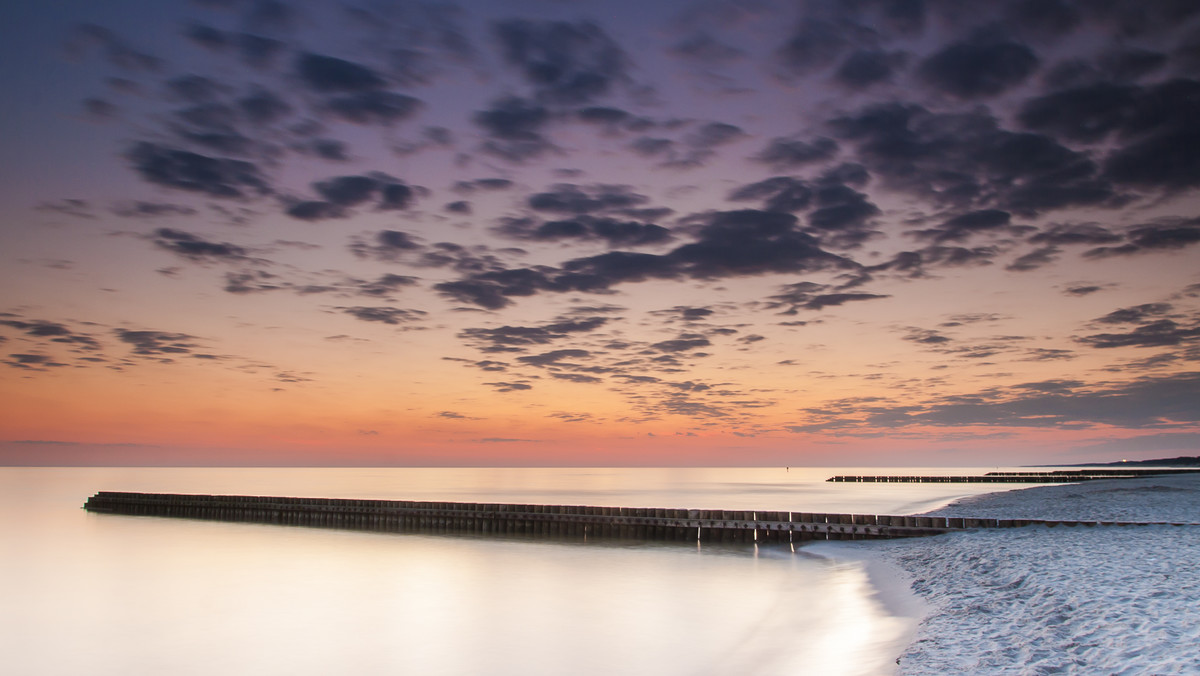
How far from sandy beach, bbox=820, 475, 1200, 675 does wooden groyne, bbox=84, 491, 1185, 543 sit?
15.8 ft

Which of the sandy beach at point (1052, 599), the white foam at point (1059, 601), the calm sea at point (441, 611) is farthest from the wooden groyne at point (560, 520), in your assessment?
the white foam at point (1059, 601)

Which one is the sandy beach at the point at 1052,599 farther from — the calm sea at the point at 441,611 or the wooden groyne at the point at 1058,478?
the wooden groyne at the point at 1058,478

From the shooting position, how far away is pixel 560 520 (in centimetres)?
4506

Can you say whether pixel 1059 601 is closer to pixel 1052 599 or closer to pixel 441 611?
pixel 1052 599

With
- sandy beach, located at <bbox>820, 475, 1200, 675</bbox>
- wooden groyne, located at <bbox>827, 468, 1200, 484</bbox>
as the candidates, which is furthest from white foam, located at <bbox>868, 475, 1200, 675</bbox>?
wooden groyne, located at <bbox>827, 468, 1200, 484</bbox>

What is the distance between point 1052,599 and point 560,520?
3180cm

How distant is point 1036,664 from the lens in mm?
12367

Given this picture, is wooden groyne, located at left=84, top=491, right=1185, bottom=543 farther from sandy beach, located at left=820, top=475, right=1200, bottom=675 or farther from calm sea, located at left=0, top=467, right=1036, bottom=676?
Answer: sandy beach, located at left=820, top=475, right=1200, bottom=675

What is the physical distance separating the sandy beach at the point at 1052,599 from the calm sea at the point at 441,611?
143 centimetres

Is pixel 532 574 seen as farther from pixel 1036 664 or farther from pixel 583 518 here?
pixel 1036 664

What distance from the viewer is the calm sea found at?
61.7 feet

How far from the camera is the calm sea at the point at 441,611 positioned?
18812mm

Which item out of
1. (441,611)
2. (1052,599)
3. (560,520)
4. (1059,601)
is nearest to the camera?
(1059,601)

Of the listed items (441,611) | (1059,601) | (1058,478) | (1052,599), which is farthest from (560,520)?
(1058,478)
